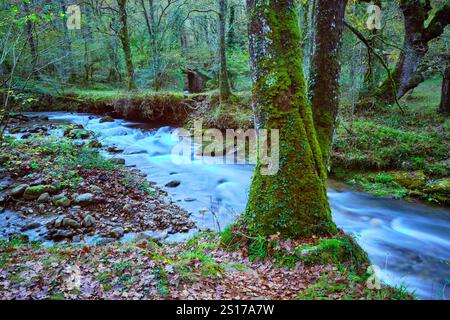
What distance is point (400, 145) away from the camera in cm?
1044

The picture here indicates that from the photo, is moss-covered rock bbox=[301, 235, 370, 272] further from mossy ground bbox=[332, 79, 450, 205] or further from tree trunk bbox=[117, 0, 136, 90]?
tree trunk bbox=[117, 0, 136, 90]

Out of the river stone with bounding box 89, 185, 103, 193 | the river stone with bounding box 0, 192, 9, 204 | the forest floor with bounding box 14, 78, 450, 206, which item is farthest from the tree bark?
the river stone with bounding box 0, 192, 9, 204

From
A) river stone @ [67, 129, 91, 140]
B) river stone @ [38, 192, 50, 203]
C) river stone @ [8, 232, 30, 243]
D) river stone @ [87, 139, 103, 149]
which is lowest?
river stone @ [8, 232, 30, 243]

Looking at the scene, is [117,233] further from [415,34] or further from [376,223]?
[415,34]

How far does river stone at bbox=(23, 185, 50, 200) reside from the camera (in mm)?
7922

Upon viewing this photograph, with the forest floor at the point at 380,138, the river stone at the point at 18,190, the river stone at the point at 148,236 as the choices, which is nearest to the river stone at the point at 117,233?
the river stone at the point at 148,236

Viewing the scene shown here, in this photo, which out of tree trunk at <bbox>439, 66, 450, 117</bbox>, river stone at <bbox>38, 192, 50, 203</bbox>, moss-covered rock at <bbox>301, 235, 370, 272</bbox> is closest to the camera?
moss-covered rock at <bbox>301, 235, 370, 272</bbox>

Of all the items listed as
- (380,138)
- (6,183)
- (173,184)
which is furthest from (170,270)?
(380,138)

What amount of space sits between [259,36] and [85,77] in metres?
26.0

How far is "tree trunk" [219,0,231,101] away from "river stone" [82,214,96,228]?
30.9 feet

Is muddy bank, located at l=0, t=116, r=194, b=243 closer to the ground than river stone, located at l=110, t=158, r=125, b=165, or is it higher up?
closer to the ground

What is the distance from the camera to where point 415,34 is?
12469 mm

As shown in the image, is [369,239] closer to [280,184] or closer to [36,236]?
[280,184]

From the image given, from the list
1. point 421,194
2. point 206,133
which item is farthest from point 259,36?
point 206,133
